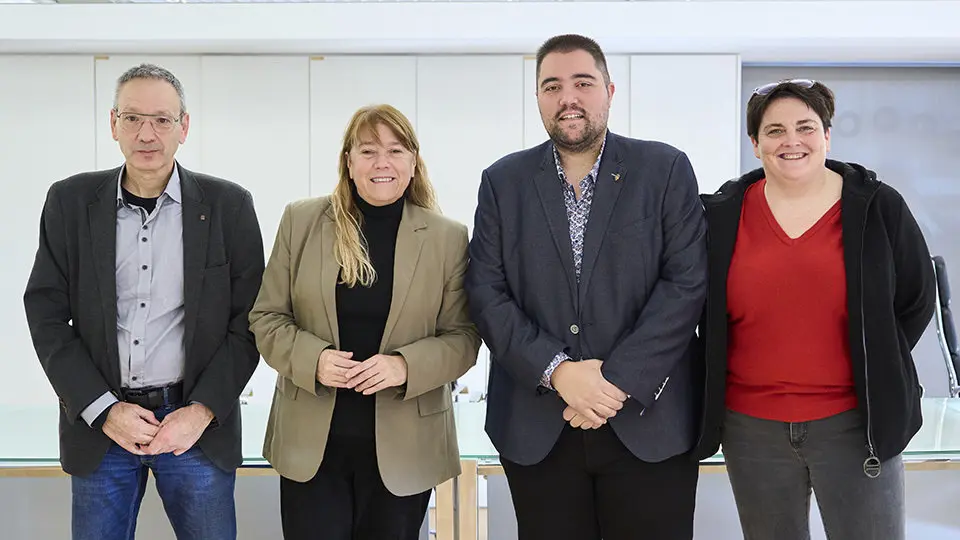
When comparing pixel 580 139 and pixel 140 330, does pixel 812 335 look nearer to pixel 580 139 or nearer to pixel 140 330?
pixel 580 139

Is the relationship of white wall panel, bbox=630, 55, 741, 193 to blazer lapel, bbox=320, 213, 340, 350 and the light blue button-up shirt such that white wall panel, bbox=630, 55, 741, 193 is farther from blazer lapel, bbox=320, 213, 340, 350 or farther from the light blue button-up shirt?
the light blue button-up shirt

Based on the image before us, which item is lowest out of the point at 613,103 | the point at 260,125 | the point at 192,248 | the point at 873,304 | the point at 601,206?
the point at 873,304

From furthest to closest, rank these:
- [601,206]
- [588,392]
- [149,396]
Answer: [149,396] < [601,206] < [588,392]

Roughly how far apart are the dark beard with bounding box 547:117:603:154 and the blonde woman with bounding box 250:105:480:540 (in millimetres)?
355

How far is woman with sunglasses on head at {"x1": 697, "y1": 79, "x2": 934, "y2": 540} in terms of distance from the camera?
1899 mm

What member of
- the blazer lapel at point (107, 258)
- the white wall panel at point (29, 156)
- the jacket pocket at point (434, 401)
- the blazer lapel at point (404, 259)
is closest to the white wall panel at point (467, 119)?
the white wall panel at point (29, 156)

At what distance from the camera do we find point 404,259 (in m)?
2.04

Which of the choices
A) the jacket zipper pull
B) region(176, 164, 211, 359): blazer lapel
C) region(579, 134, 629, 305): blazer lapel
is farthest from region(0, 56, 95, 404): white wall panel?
the jacket zipper pull

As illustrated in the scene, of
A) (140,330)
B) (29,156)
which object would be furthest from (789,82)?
(29,156)

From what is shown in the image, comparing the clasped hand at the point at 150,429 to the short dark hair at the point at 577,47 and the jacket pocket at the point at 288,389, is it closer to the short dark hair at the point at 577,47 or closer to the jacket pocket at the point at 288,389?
the jacket pocket at the point at 288,389

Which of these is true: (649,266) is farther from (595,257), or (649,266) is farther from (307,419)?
(307,419)

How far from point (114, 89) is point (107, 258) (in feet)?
11.5

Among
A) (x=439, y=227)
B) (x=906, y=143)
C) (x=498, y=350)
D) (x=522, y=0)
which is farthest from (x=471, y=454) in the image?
(x=906, y=143)

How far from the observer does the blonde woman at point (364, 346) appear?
1.98 metres
